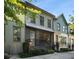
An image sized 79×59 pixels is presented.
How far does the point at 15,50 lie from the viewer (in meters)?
1.58

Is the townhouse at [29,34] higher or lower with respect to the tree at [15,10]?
lower

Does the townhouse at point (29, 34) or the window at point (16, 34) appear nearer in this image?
the townhouse at point (29, 34)

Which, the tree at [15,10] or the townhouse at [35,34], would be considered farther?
the tree at [15,10]

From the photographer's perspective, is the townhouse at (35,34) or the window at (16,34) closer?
the townhouse at (35,34)

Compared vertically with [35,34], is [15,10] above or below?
above

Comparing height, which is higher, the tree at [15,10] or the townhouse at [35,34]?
the tree at [15,10]

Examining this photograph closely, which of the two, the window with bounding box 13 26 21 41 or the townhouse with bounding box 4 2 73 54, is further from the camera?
the window with bounding box 13 26 21 41

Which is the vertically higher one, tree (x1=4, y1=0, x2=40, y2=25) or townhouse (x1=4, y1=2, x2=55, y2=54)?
tree (x1=4, y1=0, x2=40, y2=25)

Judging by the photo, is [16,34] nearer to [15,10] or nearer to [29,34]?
[29,34]

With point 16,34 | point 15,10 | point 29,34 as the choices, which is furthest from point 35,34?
point 15,10

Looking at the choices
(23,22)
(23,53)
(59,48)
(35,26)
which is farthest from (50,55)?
(23,22)

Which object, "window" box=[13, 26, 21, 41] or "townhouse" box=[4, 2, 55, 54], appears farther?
"window" box=[13, 26, 21, 41]

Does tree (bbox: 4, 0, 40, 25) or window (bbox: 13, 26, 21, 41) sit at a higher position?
tree (bbox: 4, 0, 40, 25)
